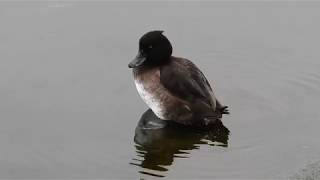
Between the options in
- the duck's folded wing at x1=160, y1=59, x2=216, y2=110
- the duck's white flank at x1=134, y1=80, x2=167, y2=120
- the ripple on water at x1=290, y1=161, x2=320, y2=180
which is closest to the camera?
the ripple on water at x1=290, y1=161, x2=320, y2=180

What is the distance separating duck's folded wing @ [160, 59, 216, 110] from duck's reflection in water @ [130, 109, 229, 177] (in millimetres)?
337

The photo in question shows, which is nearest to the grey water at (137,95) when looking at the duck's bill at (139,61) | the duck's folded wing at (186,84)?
the duck's folded wing at (186,84)

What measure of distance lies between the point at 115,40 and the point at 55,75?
1.47 m

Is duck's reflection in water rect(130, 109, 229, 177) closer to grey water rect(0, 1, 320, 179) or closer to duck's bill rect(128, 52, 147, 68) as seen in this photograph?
grey water rect(0, 1, 320, 179)

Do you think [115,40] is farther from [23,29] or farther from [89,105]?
[89,105]

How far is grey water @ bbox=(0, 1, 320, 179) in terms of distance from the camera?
635 centimetres

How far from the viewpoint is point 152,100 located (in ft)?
23.4

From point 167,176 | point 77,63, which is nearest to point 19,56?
point 77,63

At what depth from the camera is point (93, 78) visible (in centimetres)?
833

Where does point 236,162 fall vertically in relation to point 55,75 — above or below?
below

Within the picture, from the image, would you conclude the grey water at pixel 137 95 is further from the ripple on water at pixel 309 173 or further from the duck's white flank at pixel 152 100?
the duck's white flank at pixel 152 100

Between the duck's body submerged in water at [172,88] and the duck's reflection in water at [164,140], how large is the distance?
11 cm

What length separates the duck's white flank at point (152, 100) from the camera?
280 inches

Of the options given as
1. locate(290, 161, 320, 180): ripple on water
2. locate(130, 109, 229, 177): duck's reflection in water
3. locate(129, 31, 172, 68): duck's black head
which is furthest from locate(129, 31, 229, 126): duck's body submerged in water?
locate(290, 161, 320, 180): ripple on water
